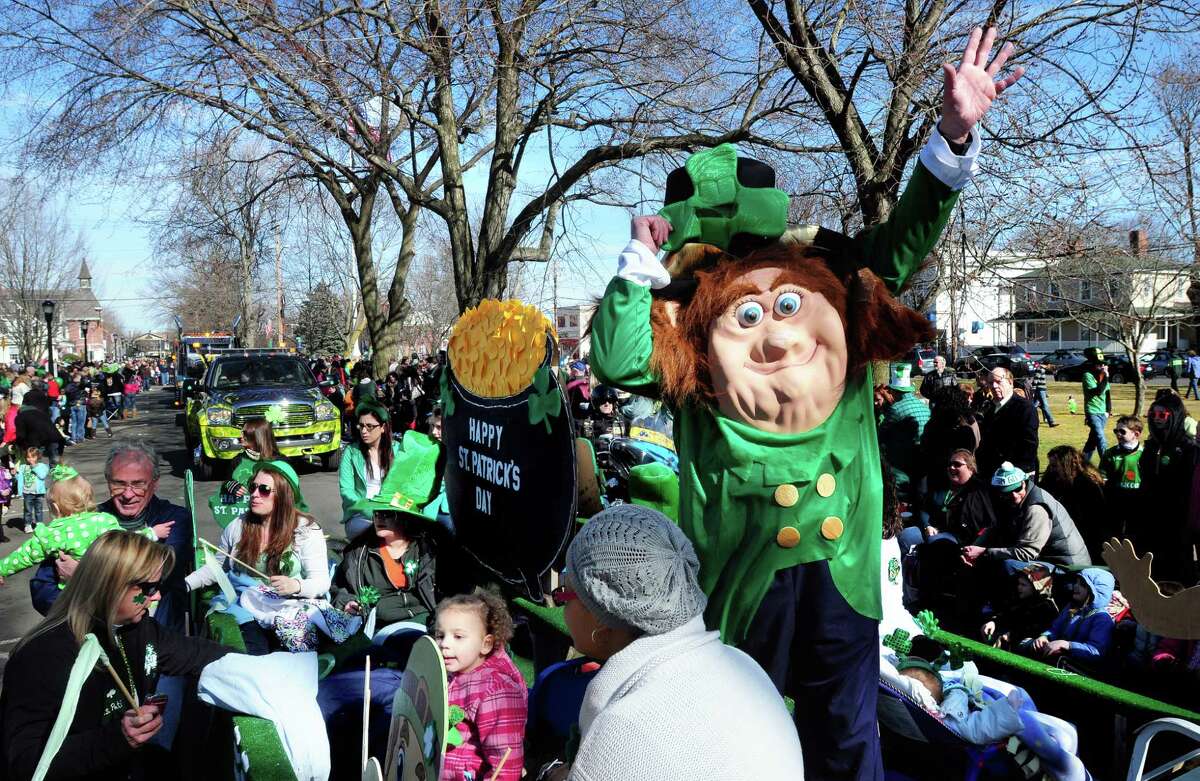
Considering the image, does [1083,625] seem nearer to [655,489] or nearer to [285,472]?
[655,489]

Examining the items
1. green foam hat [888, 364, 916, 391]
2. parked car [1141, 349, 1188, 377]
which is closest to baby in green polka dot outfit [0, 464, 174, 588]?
green foam hat [888, 364, 916, 391]

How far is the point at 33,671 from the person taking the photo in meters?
2.81

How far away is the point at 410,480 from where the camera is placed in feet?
14.5

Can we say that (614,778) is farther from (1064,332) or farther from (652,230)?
(1064,332)

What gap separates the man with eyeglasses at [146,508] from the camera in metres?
4.69

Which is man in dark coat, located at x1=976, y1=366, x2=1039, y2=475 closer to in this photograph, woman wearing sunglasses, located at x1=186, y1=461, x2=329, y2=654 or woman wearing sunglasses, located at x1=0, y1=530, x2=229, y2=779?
woman wearing sunglasses, located at x1=186, y1=461, x2=329, y2=654

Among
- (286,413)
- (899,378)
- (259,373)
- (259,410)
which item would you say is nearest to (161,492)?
(259,410)

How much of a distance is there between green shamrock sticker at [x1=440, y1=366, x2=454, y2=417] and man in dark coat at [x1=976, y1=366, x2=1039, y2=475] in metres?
4.94

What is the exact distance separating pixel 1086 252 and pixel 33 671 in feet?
20.6

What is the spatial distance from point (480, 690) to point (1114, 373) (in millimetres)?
36673

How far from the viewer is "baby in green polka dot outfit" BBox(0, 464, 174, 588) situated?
4184 millimetres

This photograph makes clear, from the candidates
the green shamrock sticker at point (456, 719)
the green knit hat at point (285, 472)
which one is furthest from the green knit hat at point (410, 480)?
the green shamrock sticker at point (456, 719)

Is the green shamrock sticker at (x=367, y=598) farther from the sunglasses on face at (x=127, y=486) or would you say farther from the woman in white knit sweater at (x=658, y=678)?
the woman in white knit sweater at (x=658, y=678)

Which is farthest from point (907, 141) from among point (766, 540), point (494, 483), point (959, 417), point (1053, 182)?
point (766, 540)
